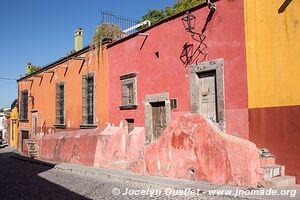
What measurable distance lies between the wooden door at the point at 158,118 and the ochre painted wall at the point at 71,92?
321 cm

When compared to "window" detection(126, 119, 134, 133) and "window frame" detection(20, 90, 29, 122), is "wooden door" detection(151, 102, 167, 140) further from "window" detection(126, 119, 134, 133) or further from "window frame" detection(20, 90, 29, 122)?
"window frame" detection(20, 90, 29, 122)

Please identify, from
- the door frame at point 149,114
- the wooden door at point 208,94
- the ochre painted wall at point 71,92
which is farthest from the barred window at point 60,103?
the wooden door at point 208,94

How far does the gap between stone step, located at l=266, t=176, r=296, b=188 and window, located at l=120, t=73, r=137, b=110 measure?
20.3ft

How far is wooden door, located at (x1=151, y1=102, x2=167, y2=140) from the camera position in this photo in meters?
11.1

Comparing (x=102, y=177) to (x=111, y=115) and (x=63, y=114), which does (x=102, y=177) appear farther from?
(x=63, y=114)

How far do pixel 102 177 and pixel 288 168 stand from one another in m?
5.56

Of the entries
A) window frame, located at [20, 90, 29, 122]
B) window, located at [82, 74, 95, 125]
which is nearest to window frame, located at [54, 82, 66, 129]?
window, located at [82, 74, 95, 125]

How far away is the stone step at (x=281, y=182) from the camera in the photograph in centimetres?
693

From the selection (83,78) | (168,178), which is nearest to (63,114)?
(83,78)

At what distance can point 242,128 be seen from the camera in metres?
8.43

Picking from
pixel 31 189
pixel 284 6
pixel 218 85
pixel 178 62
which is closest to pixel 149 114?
pixel 178 62

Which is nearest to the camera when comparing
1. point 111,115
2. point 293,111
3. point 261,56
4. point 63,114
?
point 293,111

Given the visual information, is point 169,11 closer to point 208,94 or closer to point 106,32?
point 106,32

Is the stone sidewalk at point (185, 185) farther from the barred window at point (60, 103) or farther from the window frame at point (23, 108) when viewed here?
the window frame at point (23, 108)
